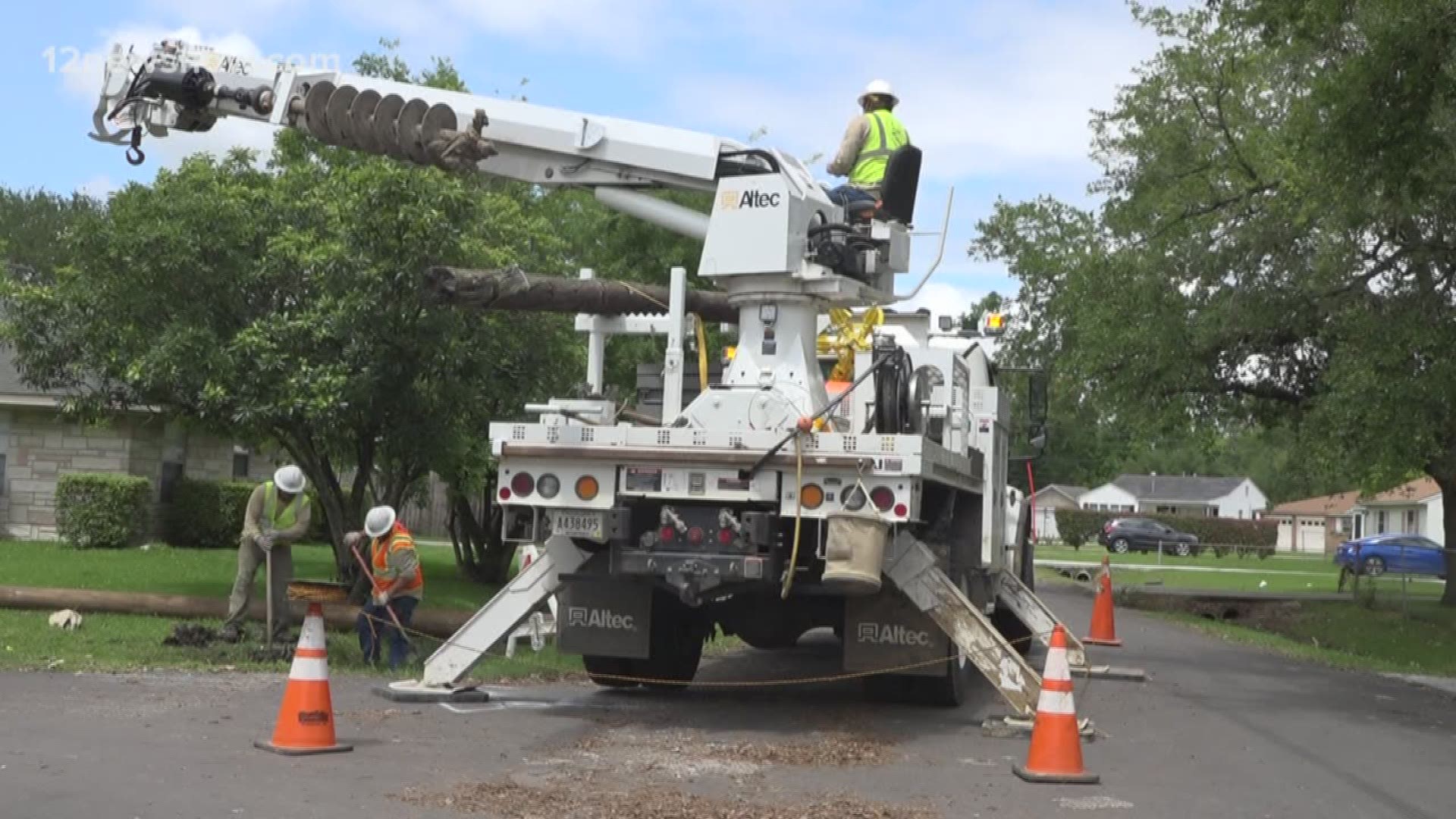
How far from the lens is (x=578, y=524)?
9.77 metres

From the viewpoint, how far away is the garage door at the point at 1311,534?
314ft

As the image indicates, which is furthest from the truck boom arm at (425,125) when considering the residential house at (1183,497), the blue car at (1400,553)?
the residential house at (1183,497)

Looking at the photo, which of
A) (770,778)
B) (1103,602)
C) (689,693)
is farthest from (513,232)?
(770,778)

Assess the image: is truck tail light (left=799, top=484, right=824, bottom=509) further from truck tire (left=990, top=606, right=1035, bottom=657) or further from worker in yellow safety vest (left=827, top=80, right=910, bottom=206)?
truck tire (left=990, top=606, right=1035, bottom=657)

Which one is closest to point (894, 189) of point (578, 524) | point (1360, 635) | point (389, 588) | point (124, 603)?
point (578, 524)

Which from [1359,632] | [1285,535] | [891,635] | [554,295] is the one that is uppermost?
[1285,535]

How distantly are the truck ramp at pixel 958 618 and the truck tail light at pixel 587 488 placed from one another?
1.78 meters

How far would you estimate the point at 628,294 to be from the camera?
37.0 feet

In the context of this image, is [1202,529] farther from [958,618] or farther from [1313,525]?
[958,618]

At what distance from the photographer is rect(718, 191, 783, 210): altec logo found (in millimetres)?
10273

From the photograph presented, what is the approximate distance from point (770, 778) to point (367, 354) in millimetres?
7037

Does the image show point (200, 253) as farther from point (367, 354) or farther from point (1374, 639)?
point (1374, 639)

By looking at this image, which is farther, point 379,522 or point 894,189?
point 379,522

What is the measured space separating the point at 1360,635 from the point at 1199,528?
171ft
